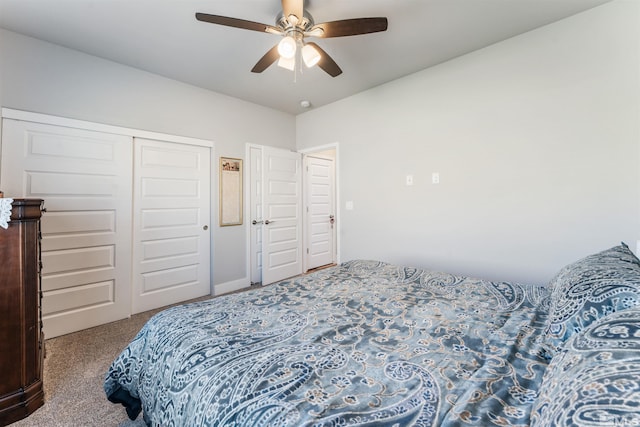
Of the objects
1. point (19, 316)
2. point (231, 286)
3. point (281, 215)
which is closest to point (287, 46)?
point (19, 316)

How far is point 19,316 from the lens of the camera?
1583 mm

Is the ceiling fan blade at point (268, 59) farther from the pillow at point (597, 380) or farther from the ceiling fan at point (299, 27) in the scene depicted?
the pillow at point (597, 380)

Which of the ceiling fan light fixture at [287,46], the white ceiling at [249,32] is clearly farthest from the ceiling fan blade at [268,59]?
the white ceiling at [249,32]

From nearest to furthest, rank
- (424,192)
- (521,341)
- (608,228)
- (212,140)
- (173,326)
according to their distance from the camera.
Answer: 1. (521,341)
2. (173,326)
3. (608,228)
4. (424,192)
5. (212,140)

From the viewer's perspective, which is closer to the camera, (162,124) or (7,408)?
(7,408)

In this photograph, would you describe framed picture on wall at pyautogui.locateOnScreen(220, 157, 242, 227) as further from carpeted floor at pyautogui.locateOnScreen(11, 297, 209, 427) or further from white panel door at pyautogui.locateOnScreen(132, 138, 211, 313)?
carpeted floor at pyautogui.locateOnScreen(11, 297, 209, 427)

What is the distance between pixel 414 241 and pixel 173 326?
258cm

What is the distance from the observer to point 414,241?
10.1 ft

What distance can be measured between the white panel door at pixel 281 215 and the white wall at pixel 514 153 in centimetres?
129

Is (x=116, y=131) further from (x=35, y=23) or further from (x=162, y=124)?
(x=35, y=23)

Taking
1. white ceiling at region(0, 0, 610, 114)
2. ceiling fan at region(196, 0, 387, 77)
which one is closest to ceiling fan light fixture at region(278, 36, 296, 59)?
ceiling fan at region(196, 0, 387, 77)

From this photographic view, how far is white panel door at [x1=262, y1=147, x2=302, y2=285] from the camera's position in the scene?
3.97 m

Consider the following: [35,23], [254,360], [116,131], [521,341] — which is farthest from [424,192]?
[35,23]

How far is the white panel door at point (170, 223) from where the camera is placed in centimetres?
298
